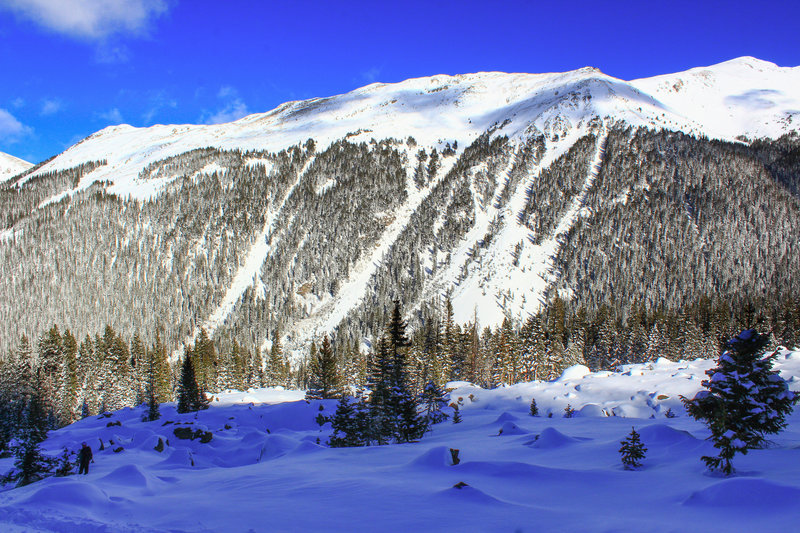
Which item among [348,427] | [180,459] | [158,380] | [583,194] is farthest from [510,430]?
[583,194]

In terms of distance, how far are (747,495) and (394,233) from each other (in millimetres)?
157564

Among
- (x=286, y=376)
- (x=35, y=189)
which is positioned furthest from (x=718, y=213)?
(x=35, y=189)

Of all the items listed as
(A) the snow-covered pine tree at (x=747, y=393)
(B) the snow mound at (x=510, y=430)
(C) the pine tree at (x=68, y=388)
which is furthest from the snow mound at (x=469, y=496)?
(C) the pine tree at (x=68, y=388)

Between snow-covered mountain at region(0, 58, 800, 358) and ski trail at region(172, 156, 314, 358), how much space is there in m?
0.64

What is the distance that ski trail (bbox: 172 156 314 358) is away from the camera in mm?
145625

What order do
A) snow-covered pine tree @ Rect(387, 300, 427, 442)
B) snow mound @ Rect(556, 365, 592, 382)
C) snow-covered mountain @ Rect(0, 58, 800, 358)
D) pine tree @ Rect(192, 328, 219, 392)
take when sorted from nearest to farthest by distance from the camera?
snow-covered pine tree @ Rect(387, 300, 427, 442)
snow mound @ Rect(556, 365, 592, 382)
pine tree @ Rect(192, 328, 219, 392)
snow-covered mountain @ Rect(0, 58, 800, 358)

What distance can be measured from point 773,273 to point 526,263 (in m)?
73.4

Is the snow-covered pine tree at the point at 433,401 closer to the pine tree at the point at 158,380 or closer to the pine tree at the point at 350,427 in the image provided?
the pine tree at the point at 350,427

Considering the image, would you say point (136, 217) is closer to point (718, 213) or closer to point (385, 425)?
point (385, 425)

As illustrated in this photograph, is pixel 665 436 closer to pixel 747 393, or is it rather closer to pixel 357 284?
pixel 747 393

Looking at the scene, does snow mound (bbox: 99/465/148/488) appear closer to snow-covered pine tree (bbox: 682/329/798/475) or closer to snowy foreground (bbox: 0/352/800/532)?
snowy foreground (bbox: 0/352/800/532)

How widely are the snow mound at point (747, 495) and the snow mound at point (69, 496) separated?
14293 millimetres

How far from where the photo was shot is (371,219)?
553 feet

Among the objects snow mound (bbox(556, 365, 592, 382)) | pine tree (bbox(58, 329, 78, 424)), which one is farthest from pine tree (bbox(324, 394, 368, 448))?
pine tree (bbox(58, 329, 78, 424))
